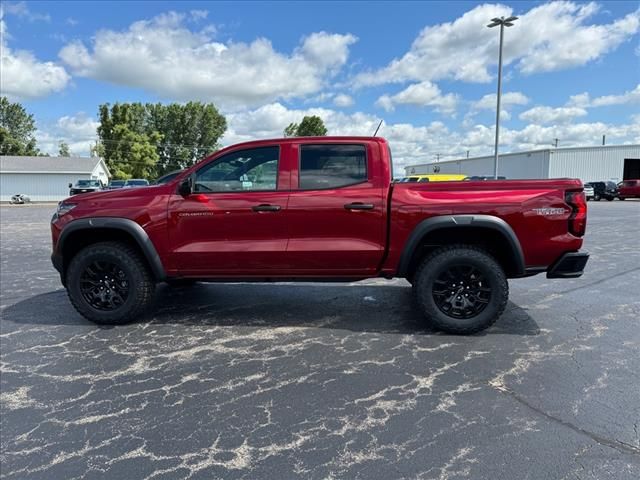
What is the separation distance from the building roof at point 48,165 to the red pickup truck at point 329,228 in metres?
51.9

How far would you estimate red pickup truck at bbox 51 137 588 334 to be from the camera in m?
4.18

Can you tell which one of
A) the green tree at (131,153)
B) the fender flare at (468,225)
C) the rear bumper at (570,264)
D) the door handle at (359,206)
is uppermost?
the green tree at (131,153)

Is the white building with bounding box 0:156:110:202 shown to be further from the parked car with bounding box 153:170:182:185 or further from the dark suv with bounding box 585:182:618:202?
the dark suv with bounding box 585:182:618:202

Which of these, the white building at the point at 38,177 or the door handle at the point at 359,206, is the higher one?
the white building at the point at 38,177

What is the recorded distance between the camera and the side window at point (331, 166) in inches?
174

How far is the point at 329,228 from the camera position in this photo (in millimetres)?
4363

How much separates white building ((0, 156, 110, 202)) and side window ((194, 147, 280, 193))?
165 feet

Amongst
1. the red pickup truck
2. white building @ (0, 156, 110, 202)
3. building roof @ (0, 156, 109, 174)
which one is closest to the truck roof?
the red pickup truck

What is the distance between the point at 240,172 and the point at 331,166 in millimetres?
886

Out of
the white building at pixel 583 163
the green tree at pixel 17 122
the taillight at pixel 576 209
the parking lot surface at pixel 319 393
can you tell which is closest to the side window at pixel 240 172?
the parking lot surface at pixel 319 393

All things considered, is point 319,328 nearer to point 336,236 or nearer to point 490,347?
point 336,236

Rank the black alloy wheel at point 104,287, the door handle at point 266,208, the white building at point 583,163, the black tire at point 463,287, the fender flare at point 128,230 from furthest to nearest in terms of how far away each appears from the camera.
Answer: the white building at point 583,163 → the black alloy wheel at point 104,287 → the fender flare at point 128,230 → the door handle at point 266,208 → the black tire at point 463,287

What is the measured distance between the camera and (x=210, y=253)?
14.7 feet

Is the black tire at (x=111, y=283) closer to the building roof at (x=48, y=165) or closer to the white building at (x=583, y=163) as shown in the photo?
the white building at (x=583, y=163)
